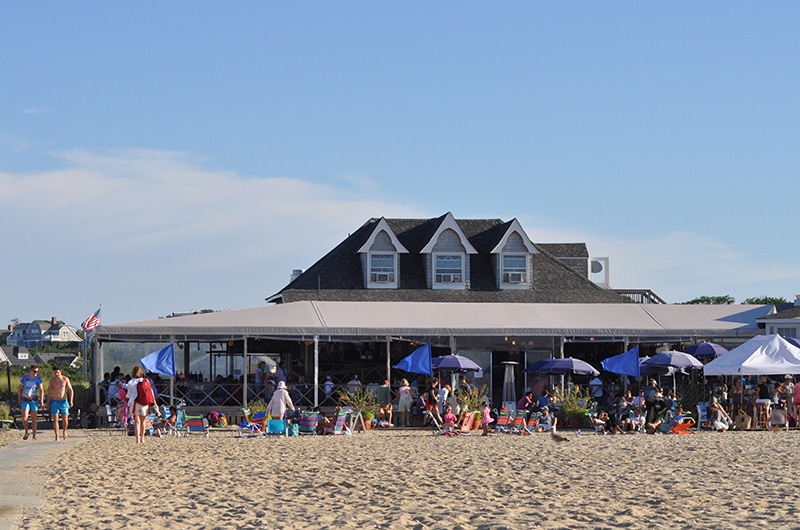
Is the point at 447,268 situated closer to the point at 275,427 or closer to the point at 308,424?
the point at 308,424

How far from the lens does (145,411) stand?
2009 centimetres

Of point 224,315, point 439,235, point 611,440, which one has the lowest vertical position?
point 611,440

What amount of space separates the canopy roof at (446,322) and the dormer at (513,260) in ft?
15.9

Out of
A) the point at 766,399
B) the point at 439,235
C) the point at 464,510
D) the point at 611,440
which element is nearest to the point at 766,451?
the point at 611,440

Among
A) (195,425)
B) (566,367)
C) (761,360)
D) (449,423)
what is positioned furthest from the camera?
(566,367)

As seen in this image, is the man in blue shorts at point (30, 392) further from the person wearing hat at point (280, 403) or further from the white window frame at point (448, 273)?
the white window frame at point (448, 273)

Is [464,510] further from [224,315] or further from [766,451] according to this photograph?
[224,315]

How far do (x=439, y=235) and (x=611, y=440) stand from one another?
1519cm

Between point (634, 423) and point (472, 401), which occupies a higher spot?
point (472, 401)

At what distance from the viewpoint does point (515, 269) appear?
35.9 m

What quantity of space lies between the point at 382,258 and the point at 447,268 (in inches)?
80.5

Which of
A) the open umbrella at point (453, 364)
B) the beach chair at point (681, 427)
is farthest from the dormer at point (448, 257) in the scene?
the beach chair at point (681, 427)

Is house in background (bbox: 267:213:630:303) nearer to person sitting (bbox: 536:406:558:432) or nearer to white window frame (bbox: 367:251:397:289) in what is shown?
white window frame (bbox: 367:251:397:289)

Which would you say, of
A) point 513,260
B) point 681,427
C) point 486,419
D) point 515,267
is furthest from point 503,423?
point 513,260
